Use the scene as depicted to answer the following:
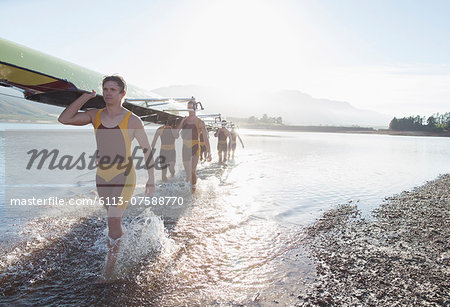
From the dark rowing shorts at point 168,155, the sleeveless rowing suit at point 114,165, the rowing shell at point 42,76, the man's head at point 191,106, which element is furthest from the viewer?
the dark rowing shorts at point 168,155

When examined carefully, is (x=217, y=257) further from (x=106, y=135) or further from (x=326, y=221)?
(x=326, y=221)

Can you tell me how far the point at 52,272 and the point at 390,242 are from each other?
520cm

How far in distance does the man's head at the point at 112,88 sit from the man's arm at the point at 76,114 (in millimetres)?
157

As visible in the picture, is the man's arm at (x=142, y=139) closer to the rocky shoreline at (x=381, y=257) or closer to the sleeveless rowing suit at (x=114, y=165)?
the sleeveless rowing suit at (x=114, y=165)

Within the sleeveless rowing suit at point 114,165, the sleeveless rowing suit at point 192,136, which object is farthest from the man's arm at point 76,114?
the sleeveless rowing suit at point 192,136

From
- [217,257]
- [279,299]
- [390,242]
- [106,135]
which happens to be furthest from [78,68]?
[390,242]

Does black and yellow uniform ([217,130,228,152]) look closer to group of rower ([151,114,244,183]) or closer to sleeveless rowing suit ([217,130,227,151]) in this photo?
sleeveless rowing suit ([217,130,227,151])

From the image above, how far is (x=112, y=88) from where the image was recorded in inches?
138

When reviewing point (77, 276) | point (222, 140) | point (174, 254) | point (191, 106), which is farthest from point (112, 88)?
point (222, 140)

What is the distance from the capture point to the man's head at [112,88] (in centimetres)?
351

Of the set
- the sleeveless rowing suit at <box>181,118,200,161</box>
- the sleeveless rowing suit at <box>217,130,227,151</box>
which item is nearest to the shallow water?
the sleeveless rowing suit at <box>181,118,200,161</box>

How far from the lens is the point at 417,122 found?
106 m

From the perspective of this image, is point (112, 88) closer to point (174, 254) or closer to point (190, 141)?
point (174, 254)

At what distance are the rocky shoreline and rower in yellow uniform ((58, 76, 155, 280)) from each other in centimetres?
251
